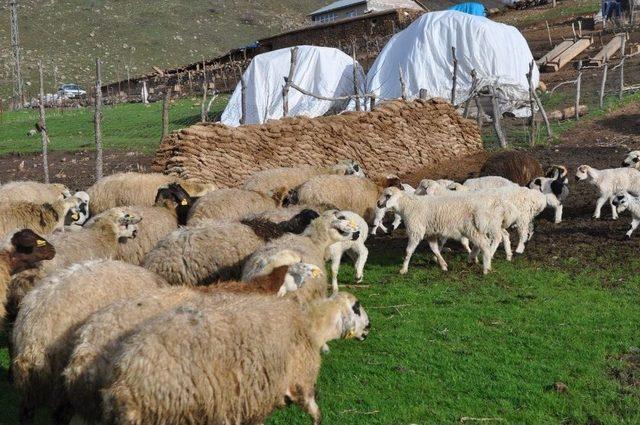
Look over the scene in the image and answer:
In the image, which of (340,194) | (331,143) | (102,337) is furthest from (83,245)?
(331,143)

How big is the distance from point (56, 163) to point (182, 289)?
1950cm

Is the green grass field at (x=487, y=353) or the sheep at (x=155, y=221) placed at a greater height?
the sheep at (x=155, y=221)

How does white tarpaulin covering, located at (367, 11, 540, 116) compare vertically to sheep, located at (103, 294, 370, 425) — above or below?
above

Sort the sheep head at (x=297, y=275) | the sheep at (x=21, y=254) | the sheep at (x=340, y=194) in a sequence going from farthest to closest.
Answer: the sheep at (x=340, y=194), the sheep at (x=21, y=254), the sheep head at (x=297, y=275)

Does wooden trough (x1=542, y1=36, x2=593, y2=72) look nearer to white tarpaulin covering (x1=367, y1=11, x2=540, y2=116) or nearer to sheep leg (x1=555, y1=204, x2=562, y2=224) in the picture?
white tarpaulin covering (x1=367, y1=11, x2=540, y2=116)

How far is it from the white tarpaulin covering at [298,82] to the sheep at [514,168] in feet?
46.6

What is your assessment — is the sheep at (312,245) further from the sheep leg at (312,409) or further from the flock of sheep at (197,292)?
the sheep leg at (312,409)

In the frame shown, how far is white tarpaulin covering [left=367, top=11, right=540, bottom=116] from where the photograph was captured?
93.4ft

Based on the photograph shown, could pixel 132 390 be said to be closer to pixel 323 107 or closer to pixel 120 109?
pixel 323 107

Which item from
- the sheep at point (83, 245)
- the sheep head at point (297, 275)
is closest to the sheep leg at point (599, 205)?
the sheep head at point (297, 275)

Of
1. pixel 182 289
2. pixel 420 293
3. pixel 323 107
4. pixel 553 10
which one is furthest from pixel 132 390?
pixel 553 10

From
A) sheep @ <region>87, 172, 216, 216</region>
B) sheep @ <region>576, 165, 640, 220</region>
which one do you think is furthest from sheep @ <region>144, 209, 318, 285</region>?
sheep @ <region>576, 165, 640, 220</region>

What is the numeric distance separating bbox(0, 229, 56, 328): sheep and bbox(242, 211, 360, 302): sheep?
7.45ft

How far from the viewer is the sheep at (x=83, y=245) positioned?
7.84m
